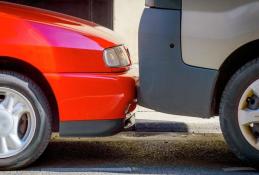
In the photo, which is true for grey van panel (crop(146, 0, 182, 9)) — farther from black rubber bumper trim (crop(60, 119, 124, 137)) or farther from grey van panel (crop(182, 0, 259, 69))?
black rubber bumper trim (crop(60, 119, 124, 137))

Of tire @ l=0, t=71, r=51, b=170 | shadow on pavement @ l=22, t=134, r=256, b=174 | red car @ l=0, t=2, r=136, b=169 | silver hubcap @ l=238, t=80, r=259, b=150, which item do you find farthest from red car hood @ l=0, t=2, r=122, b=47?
silver hubcap @ l=238, t=80, r=259, b=150

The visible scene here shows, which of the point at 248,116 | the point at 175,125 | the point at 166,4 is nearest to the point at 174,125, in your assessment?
the point at 175,125

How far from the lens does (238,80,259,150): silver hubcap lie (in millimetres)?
5336

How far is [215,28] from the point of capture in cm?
534

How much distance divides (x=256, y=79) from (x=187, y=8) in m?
0.74

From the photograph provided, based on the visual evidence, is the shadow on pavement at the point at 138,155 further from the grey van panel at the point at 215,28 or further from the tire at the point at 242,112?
the grey van panel at the point at 215,28

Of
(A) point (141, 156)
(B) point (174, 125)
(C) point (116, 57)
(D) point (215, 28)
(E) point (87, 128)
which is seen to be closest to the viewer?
(D) point (215, 28)

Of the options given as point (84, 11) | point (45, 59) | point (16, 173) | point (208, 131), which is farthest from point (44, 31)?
point (84, 11)

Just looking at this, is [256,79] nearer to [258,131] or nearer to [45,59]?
[258,131]

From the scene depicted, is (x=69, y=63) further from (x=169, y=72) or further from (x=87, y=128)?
(x=169, y=72)

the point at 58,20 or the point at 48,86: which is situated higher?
the point at 58,20

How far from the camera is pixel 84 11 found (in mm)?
10953

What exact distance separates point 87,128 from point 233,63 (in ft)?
4.01

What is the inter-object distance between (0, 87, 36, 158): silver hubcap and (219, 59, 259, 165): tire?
1.48 meters
